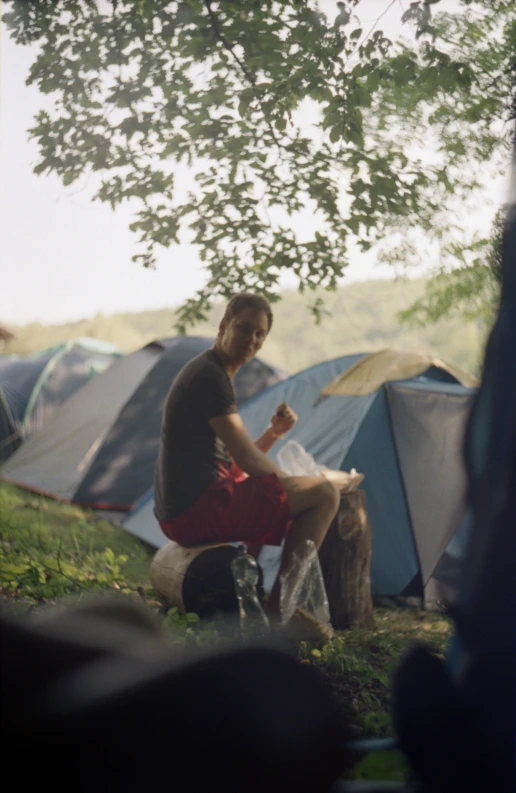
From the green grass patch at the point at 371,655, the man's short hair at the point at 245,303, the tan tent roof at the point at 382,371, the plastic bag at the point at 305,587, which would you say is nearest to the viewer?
the green grass patch at the point at 371,655

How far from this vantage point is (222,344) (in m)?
2.61

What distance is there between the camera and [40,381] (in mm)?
7586

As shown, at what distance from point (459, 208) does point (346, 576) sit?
4.57 ft

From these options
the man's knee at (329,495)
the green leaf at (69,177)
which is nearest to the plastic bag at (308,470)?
the man's knee at (329,495)

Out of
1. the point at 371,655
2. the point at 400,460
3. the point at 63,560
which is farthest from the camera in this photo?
the point at 400,460

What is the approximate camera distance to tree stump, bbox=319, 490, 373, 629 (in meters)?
2.94

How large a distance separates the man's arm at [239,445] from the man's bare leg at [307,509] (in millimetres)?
149

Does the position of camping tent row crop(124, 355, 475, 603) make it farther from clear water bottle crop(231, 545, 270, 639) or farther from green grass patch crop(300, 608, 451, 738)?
clear water bottle crop(231, 545, 270, 639)

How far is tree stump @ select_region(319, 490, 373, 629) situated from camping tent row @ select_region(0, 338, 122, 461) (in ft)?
16.3

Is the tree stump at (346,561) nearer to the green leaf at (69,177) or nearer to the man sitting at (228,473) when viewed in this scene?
the man sitting at (228,473)

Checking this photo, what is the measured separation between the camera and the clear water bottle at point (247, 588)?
2645 mm

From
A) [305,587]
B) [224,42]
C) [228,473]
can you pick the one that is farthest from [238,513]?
[224,42]

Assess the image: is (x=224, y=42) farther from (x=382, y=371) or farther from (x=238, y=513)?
(x=382, y=371)

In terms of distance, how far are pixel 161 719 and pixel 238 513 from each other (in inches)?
88.1
